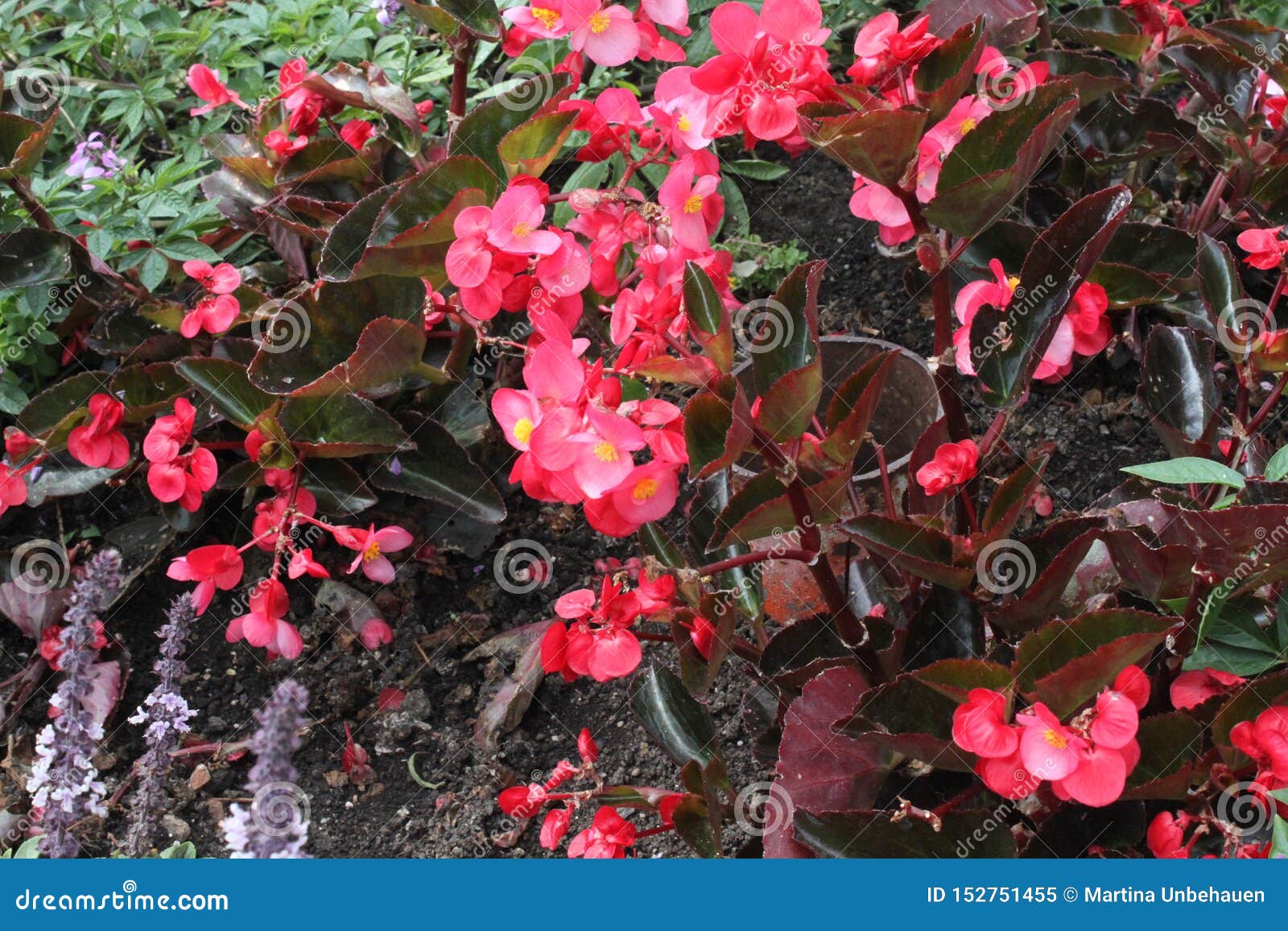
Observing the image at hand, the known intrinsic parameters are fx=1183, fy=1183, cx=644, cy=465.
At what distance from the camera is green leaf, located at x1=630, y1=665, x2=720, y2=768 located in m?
1.21

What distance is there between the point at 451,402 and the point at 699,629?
0.67 metres

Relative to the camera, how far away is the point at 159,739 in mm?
1302

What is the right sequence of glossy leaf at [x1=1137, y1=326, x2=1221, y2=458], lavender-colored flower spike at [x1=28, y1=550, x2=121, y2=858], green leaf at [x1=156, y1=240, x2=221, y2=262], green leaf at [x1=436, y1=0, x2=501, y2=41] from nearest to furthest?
lavender-colored flower spike at [x1=28, y1=550, x2=121, y2=858] → glossy leaf at [x1=1137, y1=326, x2=1221, y2=458] → green leaf at [x1=436, y1=0, x2=501, y2=41] → green leaf at [x1=156, y1=240, x2=221, y2=262]

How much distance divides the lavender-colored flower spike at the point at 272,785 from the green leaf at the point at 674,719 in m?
0.36

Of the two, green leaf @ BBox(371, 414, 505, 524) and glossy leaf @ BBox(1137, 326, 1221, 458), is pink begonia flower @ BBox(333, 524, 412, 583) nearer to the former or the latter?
green leaf @ BBox(371, 414, 505, 524)

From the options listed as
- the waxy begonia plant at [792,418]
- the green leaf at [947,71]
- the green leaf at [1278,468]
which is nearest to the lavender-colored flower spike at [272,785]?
the waxy begonia plant at [792,418]

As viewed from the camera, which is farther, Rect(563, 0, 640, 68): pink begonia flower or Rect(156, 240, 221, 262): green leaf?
Rect(156, 240, 221, 262): green leaf

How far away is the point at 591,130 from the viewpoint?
129 centimetres

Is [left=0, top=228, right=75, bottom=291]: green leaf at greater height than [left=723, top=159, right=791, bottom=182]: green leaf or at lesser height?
greater

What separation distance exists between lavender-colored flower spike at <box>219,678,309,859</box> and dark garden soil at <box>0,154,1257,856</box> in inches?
11.1

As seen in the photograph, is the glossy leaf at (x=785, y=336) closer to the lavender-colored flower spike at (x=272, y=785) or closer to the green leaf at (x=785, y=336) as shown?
the green leaf at (x=785, y=336)

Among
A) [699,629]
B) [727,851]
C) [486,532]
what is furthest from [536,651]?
[699,629]

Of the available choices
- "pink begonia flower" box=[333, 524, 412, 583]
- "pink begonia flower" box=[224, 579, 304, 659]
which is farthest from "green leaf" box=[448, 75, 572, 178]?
"pink begonia flower" box=[224, 579, 304, 659]

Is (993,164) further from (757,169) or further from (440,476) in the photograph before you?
(757,169)
